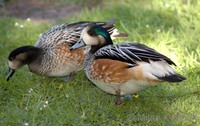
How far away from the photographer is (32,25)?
294 inches

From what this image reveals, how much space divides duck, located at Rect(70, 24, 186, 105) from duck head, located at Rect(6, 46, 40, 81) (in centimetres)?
65

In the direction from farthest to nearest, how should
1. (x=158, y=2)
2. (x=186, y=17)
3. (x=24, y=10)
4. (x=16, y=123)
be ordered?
(x=24, y=10)
(x=158, y=2)
(x=186, y=17)
(x=16, y=123)

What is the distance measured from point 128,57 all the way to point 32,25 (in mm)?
3312

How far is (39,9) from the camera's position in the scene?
8.69 m

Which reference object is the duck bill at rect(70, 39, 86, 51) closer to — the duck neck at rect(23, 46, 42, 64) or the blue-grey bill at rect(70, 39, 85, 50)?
the blue-grey bill at rect(70, 39, 85, 50)

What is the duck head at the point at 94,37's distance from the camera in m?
4.84

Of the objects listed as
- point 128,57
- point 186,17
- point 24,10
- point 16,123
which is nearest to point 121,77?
point 128,57

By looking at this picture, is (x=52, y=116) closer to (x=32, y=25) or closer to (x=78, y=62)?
(x=78, y=62)

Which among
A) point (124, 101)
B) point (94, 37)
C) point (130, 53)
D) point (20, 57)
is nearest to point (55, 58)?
point (20, 57)

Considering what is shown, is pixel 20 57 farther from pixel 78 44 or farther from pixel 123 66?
pixel 123 66

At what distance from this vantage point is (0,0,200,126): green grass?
448cm

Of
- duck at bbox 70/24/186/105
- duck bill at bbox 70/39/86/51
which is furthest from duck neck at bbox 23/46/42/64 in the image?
duck at bbox 70/24/186/105

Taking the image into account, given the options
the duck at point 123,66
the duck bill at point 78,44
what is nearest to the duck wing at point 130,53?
the duck at point 123,66

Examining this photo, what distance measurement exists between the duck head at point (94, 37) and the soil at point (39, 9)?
3.19m
